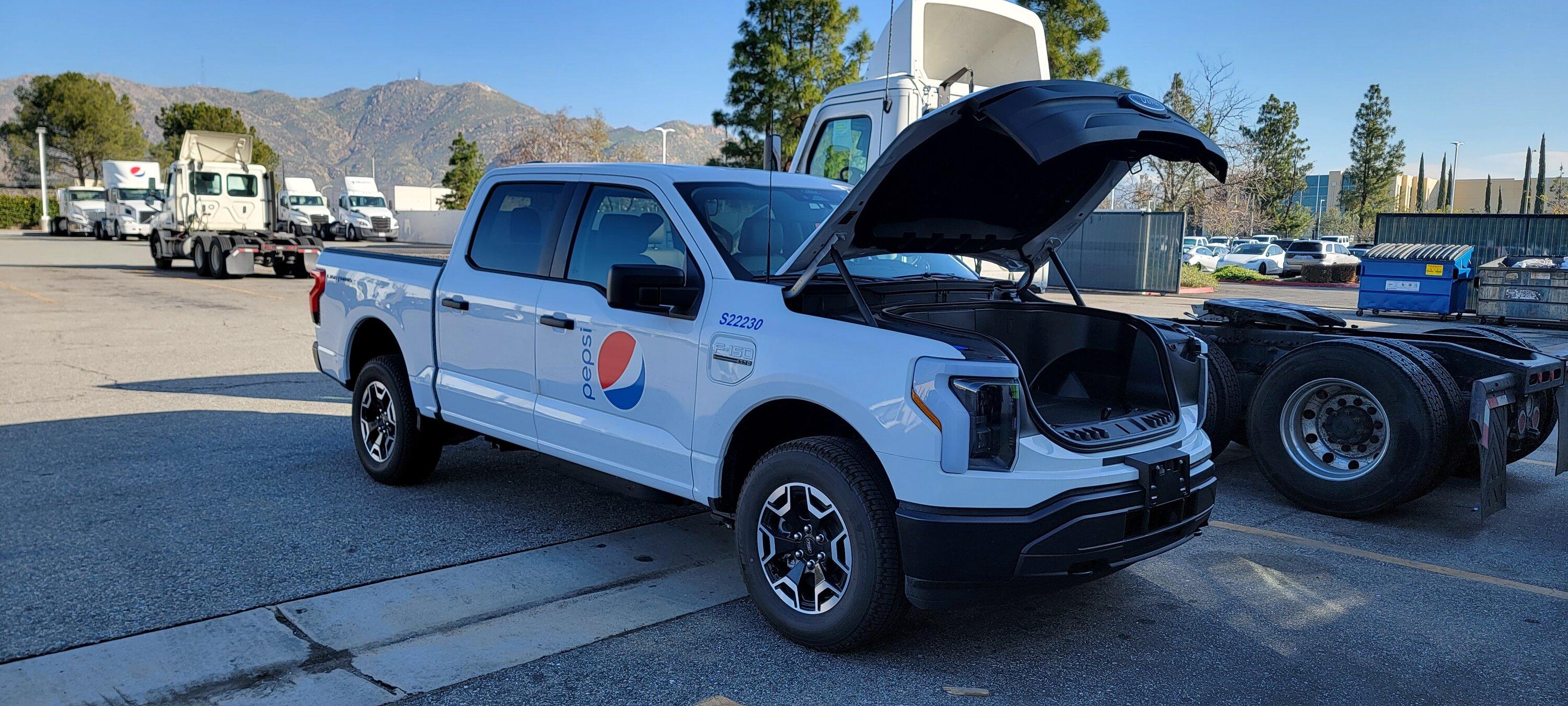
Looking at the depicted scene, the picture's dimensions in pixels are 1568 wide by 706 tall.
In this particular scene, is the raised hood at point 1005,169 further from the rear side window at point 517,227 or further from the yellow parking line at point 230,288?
the yellow parking line at point 230,288

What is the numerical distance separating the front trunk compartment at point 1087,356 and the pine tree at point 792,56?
28926 millimetres

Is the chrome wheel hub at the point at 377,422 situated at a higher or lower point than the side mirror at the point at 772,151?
lower

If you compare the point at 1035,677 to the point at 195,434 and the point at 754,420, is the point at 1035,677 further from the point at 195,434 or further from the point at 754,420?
the point at 195,434

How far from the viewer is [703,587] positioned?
4703 millimetres

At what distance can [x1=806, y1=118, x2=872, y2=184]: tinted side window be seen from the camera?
31.3ft

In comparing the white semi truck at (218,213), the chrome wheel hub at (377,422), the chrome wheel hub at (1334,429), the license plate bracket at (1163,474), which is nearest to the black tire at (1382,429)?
the chrome wheel hub at (1334,429)

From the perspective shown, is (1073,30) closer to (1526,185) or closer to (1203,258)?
(1203,258)

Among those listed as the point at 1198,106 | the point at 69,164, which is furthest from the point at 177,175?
the point at 69,164

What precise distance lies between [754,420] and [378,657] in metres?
1.62

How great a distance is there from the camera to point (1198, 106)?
37.3 meters

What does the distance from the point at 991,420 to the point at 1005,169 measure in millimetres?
1238

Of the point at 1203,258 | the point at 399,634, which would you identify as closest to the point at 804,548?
the point at 399,634

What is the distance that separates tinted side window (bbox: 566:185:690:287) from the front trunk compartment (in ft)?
3.77

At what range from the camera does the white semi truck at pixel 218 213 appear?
25.1 meters
